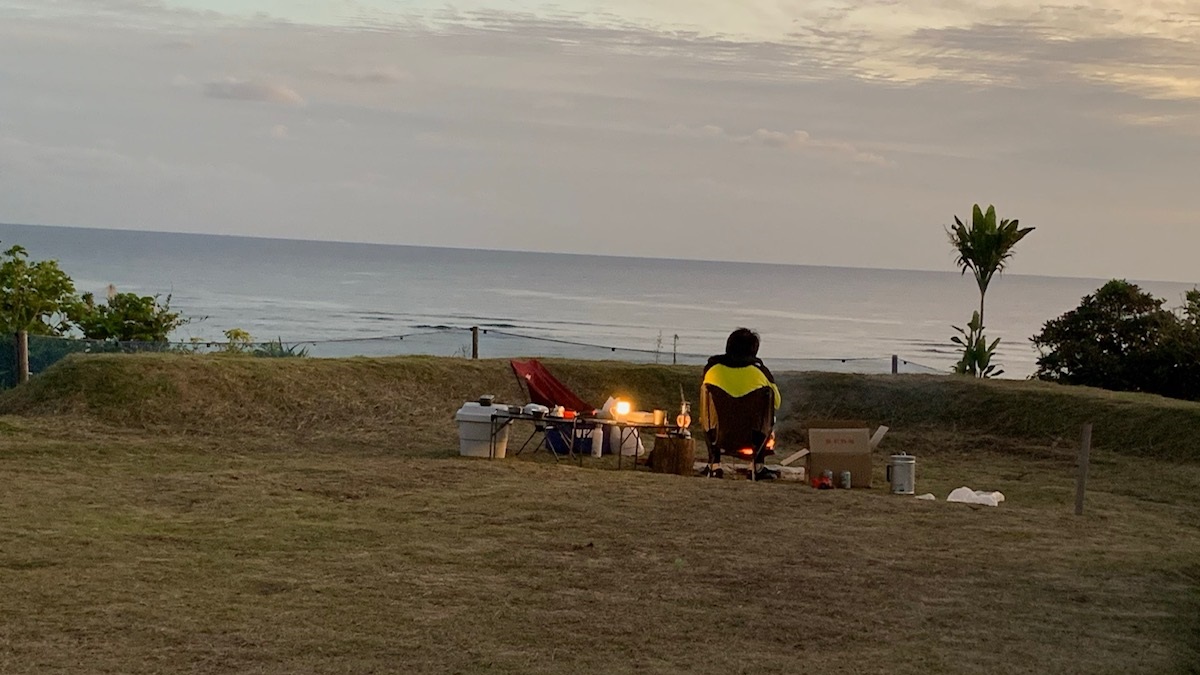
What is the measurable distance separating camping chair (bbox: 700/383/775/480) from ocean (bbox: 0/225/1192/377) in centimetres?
601

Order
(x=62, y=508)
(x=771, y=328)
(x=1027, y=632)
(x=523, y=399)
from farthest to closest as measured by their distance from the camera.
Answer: (x=771, y=328) < (x=523, y=399) < (x=62, y=508) < (x=1027, y=632)

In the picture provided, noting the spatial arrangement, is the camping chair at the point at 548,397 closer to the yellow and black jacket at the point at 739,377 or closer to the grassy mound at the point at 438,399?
the grassy mound at the point at 438,399

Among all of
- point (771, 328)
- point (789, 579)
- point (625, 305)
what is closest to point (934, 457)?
point (789, 579)

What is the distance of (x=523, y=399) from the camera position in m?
13.8

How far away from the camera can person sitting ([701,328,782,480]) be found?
9.91 metres

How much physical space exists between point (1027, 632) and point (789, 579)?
1277 mm

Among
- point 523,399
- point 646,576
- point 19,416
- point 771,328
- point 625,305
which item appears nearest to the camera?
point 646,576

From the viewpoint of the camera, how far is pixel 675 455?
33.7 ft

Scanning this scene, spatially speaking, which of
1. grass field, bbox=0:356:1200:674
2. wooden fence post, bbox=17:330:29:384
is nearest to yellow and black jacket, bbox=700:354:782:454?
grass field, bbox=0:356:1200:674

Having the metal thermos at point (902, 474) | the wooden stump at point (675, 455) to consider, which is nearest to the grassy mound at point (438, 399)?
the wooden stump at point (675, 455)

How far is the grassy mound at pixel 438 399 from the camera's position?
11945 millimetres

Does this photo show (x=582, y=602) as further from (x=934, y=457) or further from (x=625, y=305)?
(x=625, y=305)

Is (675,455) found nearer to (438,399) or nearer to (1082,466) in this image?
(1082,466)

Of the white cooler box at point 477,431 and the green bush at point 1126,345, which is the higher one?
the green bush at point 1126,345
